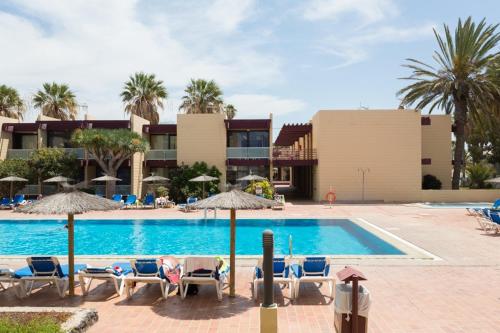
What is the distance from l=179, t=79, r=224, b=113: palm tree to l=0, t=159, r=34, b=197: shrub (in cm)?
1701

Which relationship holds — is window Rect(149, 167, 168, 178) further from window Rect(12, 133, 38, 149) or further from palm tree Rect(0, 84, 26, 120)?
palm tree Rect(0, 84, 26, 120)

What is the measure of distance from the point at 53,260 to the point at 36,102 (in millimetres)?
33176

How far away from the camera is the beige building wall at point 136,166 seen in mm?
28875

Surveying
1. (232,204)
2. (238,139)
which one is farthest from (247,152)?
(232,204)

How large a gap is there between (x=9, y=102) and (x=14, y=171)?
1088 cm

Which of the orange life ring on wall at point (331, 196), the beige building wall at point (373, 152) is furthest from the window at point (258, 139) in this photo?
the orange life ring on wall at point (331, 196)

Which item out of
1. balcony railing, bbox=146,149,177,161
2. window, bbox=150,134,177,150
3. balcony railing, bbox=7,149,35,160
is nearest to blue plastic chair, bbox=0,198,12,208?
balcony railing, bbox=7,149,35,160

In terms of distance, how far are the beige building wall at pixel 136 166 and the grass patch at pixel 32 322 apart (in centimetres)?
2312

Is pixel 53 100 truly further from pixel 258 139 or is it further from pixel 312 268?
pixel 312 268

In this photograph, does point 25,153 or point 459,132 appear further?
point 459,132

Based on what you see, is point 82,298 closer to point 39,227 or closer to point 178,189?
point 39,227

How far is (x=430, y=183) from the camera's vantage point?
30.9 m

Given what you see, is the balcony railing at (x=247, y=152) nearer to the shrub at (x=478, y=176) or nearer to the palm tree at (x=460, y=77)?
the palm tree at (x=460, y=77)

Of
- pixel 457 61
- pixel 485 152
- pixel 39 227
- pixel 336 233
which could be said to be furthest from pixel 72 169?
pixel 485 152
